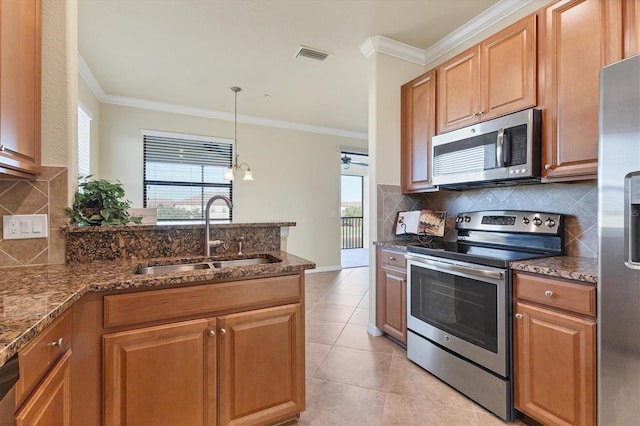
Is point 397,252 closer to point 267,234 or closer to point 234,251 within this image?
point 267,234

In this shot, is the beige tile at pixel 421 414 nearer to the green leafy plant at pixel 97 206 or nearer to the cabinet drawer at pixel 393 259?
the cabinet drawer at pixel 393 259

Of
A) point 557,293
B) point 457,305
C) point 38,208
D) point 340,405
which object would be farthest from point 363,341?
point 38,208

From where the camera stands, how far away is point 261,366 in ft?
4.89

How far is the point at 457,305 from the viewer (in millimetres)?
1961

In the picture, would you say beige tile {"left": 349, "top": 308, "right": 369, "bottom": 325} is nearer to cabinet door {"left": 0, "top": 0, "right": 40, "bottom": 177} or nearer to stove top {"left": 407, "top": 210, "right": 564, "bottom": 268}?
stove top {"left": 407, "top": 210, "right": 564, "bottom": 268}

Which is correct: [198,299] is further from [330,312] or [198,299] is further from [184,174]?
[184,174]

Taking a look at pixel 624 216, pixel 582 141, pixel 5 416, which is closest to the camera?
pixel 5 416

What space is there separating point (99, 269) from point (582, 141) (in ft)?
8.65

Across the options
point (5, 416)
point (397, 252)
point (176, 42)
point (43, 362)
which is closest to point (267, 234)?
point (397, 252)

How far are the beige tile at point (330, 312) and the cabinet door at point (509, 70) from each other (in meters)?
2.40

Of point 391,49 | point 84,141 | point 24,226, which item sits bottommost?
point 24,226

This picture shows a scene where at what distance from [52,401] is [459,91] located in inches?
115

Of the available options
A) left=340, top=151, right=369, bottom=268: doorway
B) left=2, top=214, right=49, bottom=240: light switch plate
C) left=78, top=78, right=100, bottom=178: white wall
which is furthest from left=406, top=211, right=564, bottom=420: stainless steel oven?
left=340, top=151, right=369, bottom=268: doorway

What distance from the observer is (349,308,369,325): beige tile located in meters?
3.18
